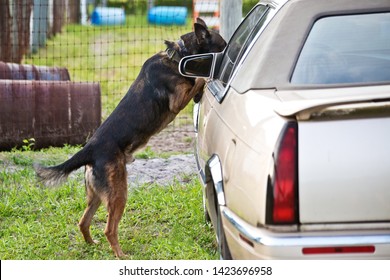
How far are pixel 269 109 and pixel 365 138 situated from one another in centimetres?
50

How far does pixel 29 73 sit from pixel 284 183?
26.5 ft

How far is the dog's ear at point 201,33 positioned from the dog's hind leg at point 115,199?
1.21m

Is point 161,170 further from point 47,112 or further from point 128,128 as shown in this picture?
point 47,112

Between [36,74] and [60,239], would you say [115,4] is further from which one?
[60,239]

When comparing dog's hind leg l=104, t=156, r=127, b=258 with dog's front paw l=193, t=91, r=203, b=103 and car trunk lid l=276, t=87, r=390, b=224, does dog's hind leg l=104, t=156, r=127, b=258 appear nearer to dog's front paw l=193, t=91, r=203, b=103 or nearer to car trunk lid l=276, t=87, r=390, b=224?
dog's front paw l=193, t=91, r=203, b=103

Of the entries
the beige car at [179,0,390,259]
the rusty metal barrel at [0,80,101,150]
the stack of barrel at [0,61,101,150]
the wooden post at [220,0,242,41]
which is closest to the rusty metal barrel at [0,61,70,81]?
the stack of barrel at [0,61,101,150]

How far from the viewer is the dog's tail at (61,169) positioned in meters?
6.16

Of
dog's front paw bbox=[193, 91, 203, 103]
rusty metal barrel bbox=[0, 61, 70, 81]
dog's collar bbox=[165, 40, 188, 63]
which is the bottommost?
rusty metal barrel bbox=[0, 61, 70, 81]

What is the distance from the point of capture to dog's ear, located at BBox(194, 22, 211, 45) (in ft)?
21.4

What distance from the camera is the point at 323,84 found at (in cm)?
420

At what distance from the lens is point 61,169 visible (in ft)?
20.3

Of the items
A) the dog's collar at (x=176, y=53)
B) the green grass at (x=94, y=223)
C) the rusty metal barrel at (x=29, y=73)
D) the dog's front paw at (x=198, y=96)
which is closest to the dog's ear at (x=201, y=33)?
the dog's collar at (x=176, y=53)

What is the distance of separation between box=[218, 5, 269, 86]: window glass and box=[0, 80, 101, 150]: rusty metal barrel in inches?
181
